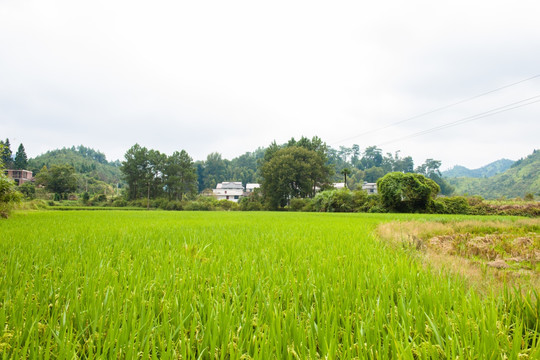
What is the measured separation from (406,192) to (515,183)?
146 feet

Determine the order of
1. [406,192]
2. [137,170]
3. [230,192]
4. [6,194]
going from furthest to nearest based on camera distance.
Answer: [230,192] → [137,170] → [406,192] → [6,194]

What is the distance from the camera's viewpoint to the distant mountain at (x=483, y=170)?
423 ft

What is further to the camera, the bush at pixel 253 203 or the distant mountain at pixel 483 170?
the distant mountain at pixel 483 170

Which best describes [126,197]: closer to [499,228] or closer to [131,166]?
[131,166]

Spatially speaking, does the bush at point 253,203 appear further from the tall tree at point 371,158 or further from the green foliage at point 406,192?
the tall tree at point 371,158

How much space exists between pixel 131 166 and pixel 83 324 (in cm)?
4609

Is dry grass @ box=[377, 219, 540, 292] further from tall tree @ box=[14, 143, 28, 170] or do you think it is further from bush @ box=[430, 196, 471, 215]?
tall tree @ box=[14, 143, 28, 170]

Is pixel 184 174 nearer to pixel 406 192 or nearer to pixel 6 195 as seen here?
pixel 406 192

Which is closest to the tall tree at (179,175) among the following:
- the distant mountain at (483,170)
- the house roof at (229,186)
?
the house roof at (229,186)

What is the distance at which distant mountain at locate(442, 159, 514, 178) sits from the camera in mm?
128875

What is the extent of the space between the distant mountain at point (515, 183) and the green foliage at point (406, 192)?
26.8 metres

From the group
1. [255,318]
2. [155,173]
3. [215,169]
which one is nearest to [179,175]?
[155,173]

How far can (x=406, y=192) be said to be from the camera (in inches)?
761

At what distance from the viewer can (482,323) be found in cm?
97
